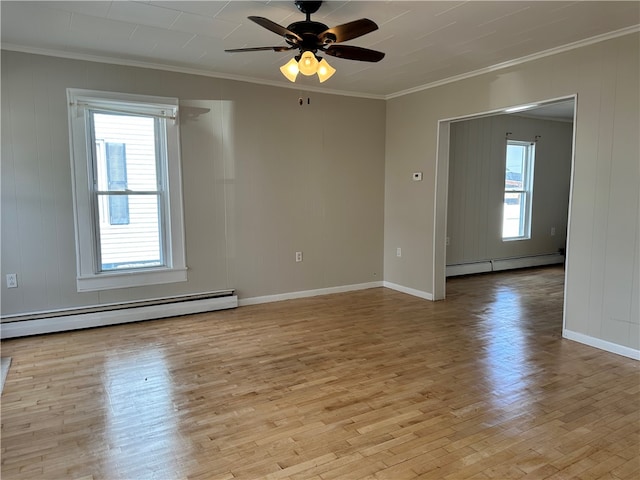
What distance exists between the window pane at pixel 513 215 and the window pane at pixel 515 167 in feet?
0.51

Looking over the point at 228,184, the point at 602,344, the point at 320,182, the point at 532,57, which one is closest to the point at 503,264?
the point at 602,344

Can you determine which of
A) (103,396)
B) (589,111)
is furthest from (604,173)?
(103,396)

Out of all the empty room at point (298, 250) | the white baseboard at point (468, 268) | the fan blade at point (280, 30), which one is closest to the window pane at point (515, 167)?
the white baseboard at point (468, 268)

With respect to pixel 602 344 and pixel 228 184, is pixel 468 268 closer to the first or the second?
pixel 602 344

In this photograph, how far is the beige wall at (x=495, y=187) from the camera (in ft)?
20.9

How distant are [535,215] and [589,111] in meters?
4.24

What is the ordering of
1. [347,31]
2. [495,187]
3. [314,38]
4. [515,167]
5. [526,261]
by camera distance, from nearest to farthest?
1. [347,31]
2. [314,38]
3. [495,187]
4. [515,167]
5. [526,261]

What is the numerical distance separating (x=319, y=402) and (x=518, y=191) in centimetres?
602

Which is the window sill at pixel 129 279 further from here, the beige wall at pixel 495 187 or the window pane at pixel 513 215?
the window pane at pixel 513 215

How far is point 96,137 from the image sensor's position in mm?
3967

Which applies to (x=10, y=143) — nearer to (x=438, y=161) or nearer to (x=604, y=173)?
(x=438, y=161)

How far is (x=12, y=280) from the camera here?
371 centimetres

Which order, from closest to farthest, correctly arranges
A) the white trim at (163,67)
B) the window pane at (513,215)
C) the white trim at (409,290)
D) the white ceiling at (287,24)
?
the white ceiling at (287,24) < the white trim at (163,67) < the white trim at (409,290) < the window pane at (513,215)

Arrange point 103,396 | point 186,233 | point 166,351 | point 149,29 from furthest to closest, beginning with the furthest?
point 186,233, point 166,351, point 149,29, point 103,396
